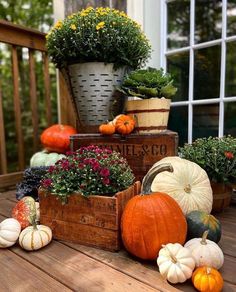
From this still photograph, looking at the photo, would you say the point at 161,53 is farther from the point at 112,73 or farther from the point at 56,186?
the point at 56,186

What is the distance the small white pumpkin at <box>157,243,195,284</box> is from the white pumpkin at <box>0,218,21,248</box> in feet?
2.03

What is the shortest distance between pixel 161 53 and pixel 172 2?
39cm

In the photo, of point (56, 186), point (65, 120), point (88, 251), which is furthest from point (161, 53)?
point (88, 251)

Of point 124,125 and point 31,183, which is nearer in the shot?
point 124,125

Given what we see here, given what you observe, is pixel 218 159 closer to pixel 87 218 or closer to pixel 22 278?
pixel 87 218

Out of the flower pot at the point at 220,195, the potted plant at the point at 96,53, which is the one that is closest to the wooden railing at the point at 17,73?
the potted plant at the point at 96,53

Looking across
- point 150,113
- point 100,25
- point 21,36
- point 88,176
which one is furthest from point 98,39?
point 88,176

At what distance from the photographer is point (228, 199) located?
61.2 inches

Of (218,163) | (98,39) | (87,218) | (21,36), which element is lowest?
(87,218)

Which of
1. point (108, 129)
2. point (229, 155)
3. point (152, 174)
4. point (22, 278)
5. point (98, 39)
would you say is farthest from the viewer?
point (98, 39)

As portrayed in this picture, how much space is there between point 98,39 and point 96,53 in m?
0.08

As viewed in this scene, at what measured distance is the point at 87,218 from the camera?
1106 millimetres

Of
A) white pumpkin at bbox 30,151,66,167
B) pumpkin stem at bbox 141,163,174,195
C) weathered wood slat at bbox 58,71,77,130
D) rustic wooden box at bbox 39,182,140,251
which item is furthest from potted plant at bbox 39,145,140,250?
weathered wood slat at bbox 58,71,77,130

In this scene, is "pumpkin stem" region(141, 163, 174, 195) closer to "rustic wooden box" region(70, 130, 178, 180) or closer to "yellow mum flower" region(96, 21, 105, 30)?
"rustic wooden box" region(70, 130, 178, 180)
